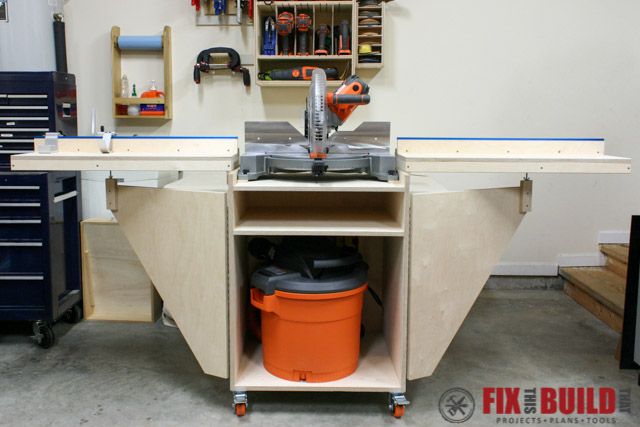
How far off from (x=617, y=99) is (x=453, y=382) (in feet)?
6.56

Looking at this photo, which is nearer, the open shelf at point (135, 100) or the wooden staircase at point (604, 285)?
the wooden staircase at point (604, 285)

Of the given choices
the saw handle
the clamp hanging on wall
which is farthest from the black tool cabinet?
the saw handle

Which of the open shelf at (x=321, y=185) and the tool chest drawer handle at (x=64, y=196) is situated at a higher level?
the open shelf at (x=321, y=185)

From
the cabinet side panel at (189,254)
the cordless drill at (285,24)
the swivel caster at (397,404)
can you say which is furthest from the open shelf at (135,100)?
the swivel caster at (397,404)

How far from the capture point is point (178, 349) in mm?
2576

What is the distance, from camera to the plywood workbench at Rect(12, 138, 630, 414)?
1.87 metres

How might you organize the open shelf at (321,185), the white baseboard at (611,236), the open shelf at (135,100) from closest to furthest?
1. the open shelf at (321,185)
2. the open shelf at (135,100)
3. the white baseboard at (611,236)

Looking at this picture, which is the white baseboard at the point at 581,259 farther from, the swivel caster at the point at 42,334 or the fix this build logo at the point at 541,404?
the swivel caster at the point at 42,334

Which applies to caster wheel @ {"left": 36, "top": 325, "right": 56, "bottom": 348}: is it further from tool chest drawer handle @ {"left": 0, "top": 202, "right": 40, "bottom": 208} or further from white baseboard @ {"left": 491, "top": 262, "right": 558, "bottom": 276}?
white baseboard @ {"left": 491, "top": 262, "right": 558, "bottom": 276}

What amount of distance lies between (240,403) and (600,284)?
2100 mm

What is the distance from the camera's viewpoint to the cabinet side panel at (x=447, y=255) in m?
1.91

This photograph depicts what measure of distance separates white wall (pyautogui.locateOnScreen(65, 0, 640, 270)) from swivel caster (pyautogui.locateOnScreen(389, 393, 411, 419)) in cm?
165

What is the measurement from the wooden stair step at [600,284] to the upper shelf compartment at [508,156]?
119 centimetres

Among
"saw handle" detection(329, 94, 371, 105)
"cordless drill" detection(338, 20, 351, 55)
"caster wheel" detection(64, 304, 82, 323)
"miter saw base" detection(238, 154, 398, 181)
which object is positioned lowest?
"caster wheel" detection(64, 304, 82, 323)
